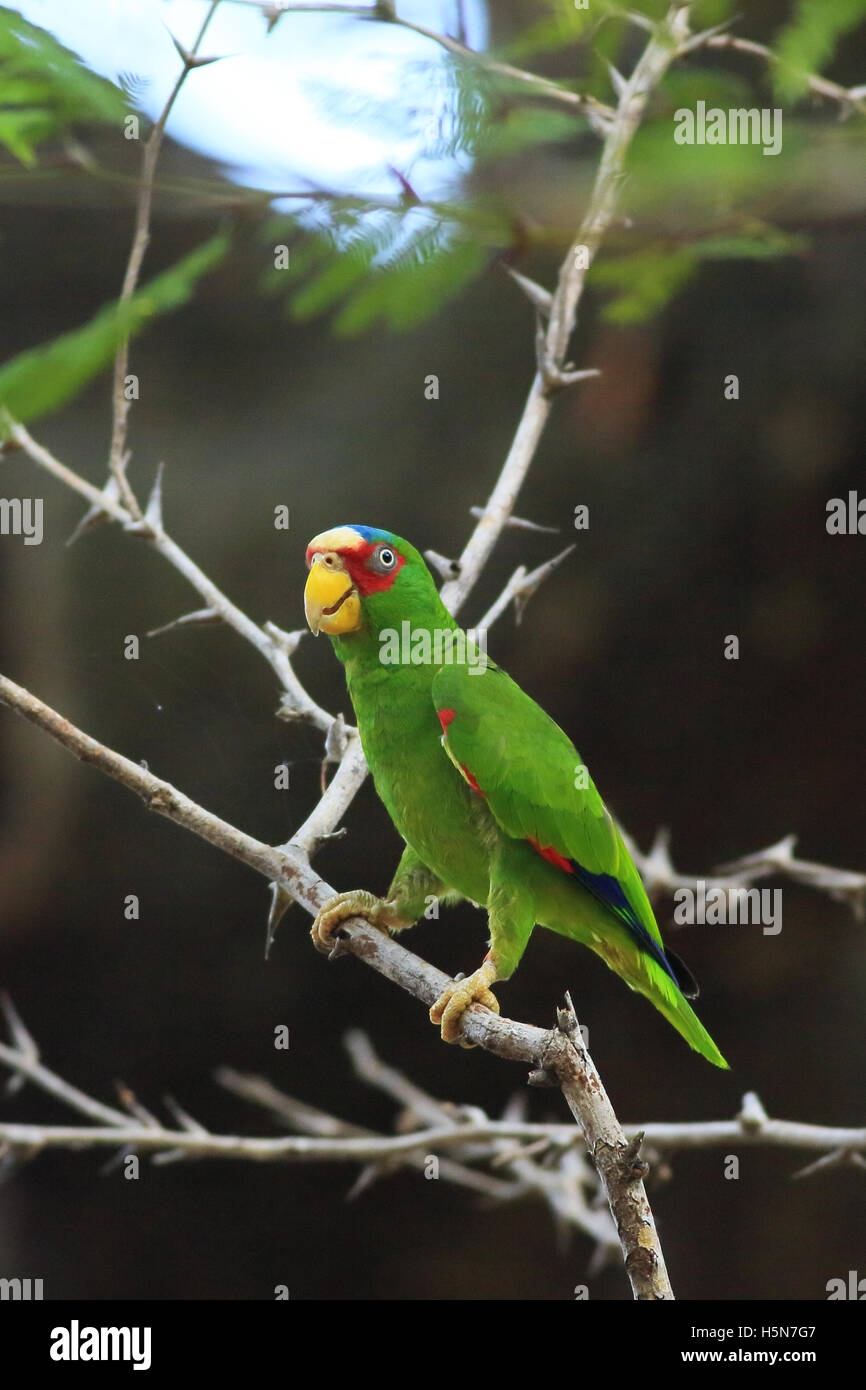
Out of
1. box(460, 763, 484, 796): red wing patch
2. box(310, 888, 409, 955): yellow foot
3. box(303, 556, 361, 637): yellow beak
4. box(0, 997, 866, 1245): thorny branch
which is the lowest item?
box(0, 997, 866, 1245): thorny branch

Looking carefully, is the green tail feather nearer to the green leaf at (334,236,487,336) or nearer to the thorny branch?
the thorny branch

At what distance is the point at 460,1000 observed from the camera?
3.61 ft

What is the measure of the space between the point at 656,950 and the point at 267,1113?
1.44 metres

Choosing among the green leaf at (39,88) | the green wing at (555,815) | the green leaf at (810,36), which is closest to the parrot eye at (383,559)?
the green wing at (555,815)

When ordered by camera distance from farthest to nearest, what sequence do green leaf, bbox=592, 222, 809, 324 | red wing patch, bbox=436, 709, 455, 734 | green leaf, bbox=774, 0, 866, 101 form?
green leaf, bbox=592, 222, 809, 324 → red wing patch, bbox=436, 709, 455, 734 → green leaf, bbox=774, 0, 866, 101

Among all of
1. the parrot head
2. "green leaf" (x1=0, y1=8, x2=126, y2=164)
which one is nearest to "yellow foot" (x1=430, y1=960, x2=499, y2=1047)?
the parrot head

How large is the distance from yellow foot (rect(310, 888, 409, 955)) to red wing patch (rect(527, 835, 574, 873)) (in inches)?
8.9

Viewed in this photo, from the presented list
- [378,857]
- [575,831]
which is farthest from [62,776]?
[575,831]

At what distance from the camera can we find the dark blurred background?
2156mm

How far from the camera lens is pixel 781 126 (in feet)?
4.66

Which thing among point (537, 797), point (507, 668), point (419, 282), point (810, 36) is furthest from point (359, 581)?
point (507, 668)

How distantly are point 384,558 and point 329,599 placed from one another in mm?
82
